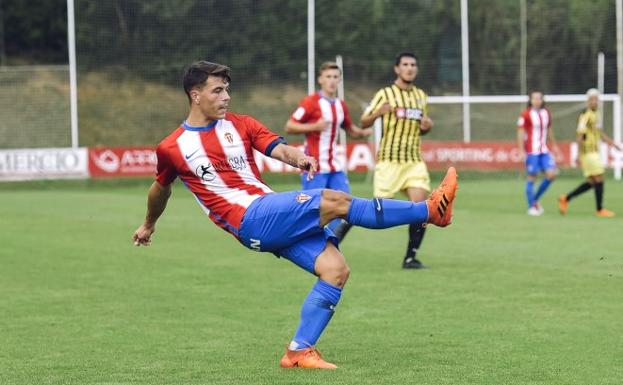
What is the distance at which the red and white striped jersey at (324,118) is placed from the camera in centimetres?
1412

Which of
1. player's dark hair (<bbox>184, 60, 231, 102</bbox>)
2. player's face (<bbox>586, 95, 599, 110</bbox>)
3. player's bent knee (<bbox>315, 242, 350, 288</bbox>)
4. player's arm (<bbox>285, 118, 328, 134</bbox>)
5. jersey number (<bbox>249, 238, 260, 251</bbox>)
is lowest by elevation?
player's bent knee (<bbox>315, 242, 350, 288</bbox>)

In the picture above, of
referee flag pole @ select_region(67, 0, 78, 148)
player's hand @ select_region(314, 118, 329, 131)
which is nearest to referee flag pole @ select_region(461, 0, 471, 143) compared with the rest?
referee flag pole @ select_region(67, 0, 78, 148)

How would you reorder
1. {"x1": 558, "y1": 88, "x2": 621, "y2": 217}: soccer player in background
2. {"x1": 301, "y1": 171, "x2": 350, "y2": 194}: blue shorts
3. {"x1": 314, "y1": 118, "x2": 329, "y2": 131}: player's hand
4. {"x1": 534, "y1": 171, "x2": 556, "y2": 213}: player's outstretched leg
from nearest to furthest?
{"x1": 314, "y1": 118, "x2": 329, "y2": 131}: player's hand, {"x1": 301, "y1": 171, "x2": 350, "y2": 194}: blue shorts, {"x1": 558, "y1": 88, "x2": 621, "y2": 217}: soccer player in background, {"x1": 534, "y1": 171, "x2": 556, "y2": 213}: player's outstretched leg

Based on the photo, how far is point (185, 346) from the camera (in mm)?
8039

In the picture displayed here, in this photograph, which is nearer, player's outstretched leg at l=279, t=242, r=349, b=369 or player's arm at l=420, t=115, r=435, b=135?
player's outstretched leg at l=279, t=242, r=349, b=369

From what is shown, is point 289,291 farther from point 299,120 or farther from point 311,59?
point 311,59

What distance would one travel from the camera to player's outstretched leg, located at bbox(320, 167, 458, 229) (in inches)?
264

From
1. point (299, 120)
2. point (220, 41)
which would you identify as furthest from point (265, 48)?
point (299, 120)

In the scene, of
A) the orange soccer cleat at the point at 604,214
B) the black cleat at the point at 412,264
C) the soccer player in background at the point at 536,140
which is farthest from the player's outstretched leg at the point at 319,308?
the soccer player in background at the point at 536,140

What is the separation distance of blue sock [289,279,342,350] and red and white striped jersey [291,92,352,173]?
7.01 m

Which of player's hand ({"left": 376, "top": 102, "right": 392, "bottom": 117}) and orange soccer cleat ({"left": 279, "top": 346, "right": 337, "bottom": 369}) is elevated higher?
player's hand ({"left": 376, "top": 102, "right": 392, "bottom": 117})

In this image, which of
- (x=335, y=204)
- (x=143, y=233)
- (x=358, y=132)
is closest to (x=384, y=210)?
(x=335, y=204)

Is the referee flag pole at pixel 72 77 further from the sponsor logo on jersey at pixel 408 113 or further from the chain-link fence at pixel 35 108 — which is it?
the sponsor logo on jersey at pixel 408 113

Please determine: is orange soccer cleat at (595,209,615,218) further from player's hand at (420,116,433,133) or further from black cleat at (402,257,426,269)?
black cleat at (402,257,426,269)
